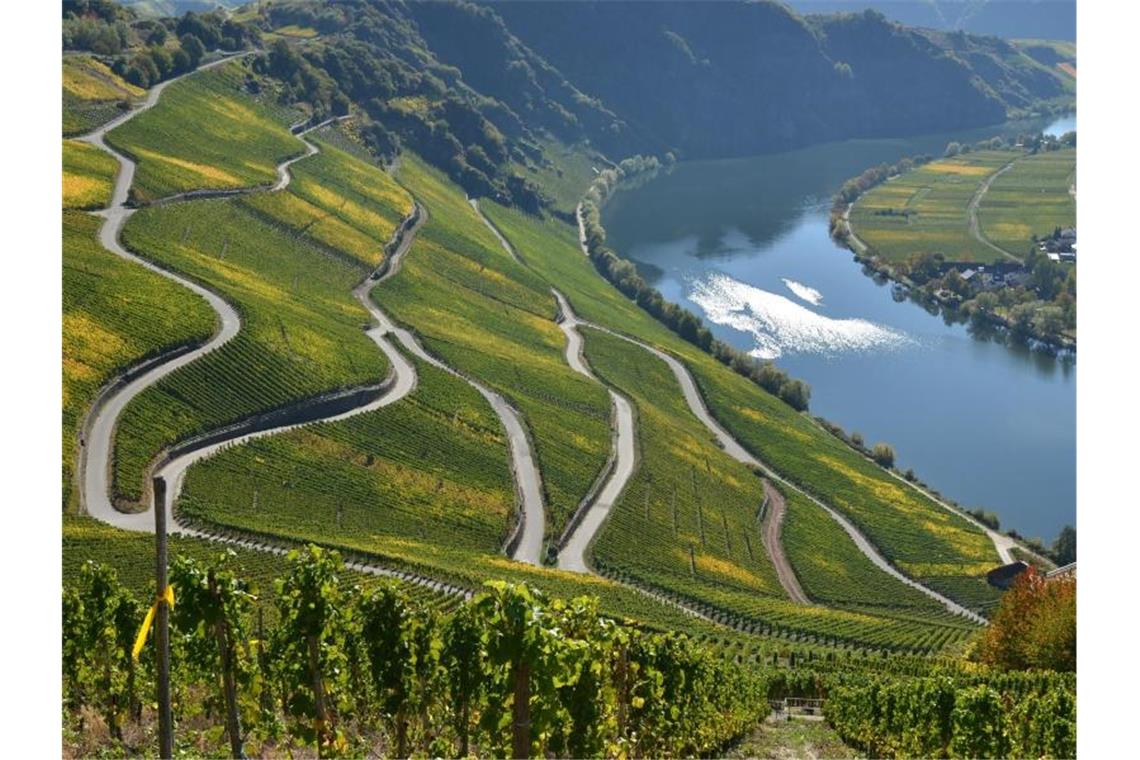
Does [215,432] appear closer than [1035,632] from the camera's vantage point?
No

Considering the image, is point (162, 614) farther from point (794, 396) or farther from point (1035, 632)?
point (794, 396)

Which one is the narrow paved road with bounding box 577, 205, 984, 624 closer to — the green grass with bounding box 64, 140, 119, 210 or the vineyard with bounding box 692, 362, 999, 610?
the vineyard with bounding box 692, 362, 999, 610

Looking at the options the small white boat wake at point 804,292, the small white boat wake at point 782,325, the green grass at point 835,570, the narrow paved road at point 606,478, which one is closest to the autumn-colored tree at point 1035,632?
the green grass at point 835,570

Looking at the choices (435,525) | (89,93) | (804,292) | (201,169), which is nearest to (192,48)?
(89,93)

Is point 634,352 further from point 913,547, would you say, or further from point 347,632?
point 347,632

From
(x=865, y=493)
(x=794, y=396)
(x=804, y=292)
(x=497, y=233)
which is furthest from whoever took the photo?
(x=804, y=292)

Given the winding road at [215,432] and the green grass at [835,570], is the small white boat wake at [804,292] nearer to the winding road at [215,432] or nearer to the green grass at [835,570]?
the winding road at [215,432]

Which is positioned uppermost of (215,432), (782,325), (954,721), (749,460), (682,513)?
(782,325)

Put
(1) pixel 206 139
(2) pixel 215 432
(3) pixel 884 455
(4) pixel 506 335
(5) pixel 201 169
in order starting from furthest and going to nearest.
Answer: (1) pixel 206 139, (5) pixel 201 169, (4) pixel 506 335, (3) pixel 884 455, (2) pixel 215 432
